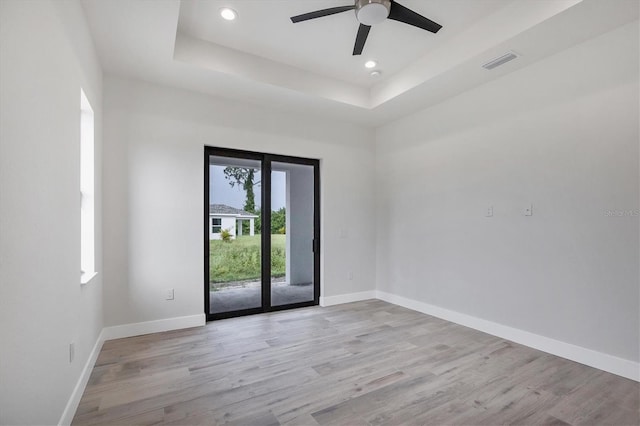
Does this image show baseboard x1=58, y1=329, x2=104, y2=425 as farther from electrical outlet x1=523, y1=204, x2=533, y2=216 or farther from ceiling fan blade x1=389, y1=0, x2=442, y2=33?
electrical outlet x1=523, y1=204, x2=533, y2=216

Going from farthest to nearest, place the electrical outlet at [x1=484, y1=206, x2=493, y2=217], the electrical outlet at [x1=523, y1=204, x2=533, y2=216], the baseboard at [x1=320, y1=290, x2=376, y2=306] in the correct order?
the baseboard at [x1=320, y1=290, x2=376, y2=306]
the electrical outlet at [x1=484, y1=206, x2=493, y2=217]
the electrical outlet at [x1=523, y1=204, x2=533, y2=216]

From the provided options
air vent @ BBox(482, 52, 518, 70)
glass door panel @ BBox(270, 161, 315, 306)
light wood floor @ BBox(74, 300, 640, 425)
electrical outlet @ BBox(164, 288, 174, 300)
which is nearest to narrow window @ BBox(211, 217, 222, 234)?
glass door panel @ BBox(270, 161, 315, 306)

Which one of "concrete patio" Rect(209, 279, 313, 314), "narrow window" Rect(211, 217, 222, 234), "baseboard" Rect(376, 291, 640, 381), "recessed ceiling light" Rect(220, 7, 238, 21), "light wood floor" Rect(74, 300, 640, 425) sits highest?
"recessed ceiling light" Rect(220, 7, 238, 21)

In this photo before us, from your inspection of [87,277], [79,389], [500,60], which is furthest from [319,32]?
[79,389]

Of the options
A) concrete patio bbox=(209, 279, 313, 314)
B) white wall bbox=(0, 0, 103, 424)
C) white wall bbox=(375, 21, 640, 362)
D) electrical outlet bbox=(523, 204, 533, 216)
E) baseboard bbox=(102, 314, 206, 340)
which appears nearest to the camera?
white wall bbox=(0, 0, 103, 424)

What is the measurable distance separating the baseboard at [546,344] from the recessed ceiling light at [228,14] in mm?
4076

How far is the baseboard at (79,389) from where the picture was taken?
6.15 feet

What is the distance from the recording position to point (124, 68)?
329 centimetres

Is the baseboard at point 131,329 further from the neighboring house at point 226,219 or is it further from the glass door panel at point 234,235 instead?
the neighboring house at point 226,219

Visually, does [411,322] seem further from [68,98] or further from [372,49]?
[68,98]

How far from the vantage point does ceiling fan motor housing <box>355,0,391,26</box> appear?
2482 millimetres

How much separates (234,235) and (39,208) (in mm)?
2703

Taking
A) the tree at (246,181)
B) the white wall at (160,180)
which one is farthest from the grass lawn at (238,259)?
the tree at (246,181)

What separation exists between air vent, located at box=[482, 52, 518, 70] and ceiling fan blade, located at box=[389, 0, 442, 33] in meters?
0.82
